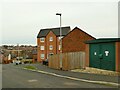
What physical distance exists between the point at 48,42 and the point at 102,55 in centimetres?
5003

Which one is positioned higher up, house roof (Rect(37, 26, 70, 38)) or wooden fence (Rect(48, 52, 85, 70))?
house roof (Rect(37, 26, 70, 38))

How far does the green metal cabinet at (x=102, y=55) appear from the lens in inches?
868

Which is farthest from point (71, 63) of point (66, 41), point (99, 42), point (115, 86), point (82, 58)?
point (66, 41)

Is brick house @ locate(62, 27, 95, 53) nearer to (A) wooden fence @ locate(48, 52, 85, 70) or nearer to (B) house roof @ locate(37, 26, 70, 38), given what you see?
(B) house roof @ locate(37, 26, 70, 38)

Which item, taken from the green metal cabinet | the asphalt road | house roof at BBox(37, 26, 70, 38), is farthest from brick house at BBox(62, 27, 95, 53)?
the asphalt road

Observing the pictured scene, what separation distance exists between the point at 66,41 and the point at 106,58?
33.5m

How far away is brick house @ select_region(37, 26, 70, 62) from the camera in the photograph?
70.2m

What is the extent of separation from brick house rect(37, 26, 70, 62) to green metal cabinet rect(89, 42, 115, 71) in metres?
42.7

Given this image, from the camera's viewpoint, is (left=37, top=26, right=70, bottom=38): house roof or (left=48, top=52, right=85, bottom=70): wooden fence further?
(left=37, top=26, right=70, bottom=38): house roof

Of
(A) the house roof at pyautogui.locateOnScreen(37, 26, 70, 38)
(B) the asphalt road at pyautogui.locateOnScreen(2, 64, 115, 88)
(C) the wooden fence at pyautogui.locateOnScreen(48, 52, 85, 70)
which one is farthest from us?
(A) the house roof at pyautogui.locateOnScreen(37, 26, 70, 38)

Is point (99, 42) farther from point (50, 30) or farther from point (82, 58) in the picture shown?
point (50, 30)

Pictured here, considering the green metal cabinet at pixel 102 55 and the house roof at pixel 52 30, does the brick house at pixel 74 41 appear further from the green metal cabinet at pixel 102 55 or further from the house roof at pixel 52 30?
the green metal cabinet at pixel 102 55

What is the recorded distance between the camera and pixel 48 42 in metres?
72.9

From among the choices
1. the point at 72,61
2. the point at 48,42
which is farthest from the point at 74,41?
the point at 72,61
